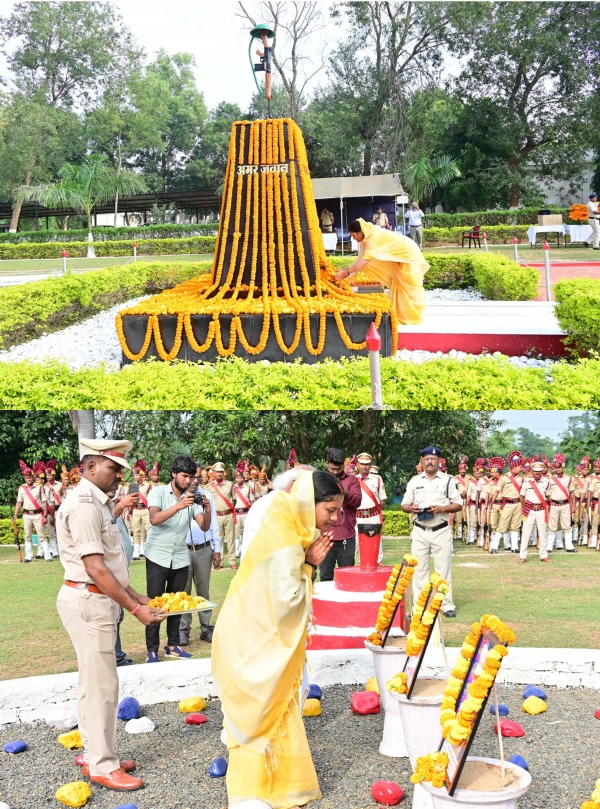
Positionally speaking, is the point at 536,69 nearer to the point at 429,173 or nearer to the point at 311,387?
the point at 429,173

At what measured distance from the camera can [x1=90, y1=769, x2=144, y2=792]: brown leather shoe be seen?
11.5ft

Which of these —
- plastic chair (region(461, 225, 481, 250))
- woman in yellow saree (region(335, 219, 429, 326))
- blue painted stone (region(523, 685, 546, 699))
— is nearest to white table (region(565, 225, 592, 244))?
plastic chair (region(461, 225, 481, 250))

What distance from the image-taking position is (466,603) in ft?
19.4

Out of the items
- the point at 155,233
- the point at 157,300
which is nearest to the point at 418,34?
the point at 155,233

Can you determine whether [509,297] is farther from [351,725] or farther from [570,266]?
[351,725]

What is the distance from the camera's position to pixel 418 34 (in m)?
21.8

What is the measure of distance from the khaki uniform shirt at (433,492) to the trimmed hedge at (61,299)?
24.0 feet

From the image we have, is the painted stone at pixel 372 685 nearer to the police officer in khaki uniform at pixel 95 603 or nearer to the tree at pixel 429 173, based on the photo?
the police officer in khaki uniform at pixel 95 603

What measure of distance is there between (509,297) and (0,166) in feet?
35.8

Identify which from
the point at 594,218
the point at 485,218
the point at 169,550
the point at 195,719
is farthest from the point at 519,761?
the point at 485,218

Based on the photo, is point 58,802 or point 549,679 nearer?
point 58,802

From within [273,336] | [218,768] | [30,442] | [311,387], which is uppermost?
[273,336]

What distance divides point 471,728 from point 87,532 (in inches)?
63.4

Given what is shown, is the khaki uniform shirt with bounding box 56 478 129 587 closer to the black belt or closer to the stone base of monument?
the black belt
